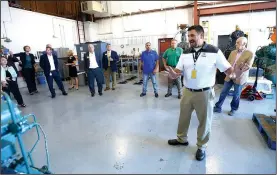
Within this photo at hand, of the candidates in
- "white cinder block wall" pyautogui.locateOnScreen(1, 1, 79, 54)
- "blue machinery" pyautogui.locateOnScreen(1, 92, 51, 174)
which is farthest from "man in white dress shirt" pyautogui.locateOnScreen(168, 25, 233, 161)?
"white cinder block wall" pyautogui.locateOnScreen(1, 1, 79, 54)

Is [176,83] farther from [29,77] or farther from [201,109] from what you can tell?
[29,77]

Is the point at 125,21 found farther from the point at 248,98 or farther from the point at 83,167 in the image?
the point at 83,167

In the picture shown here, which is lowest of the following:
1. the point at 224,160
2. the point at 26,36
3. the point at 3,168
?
the point at 224,160

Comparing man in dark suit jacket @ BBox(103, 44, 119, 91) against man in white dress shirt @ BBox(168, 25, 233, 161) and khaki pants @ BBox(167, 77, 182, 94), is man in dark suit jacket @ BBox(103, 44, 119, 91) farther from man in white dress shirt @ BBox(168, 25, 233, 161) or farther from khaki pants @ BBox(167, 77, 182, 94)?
man in white dress shirt @ BBox(168, 25, 233, 161)

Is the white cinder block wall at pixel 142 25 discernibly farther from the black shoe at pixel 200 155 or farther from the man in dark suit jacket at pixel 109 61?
the black shoe at pixel 200 155

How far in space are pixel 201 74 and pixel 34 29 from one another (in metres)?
8.06

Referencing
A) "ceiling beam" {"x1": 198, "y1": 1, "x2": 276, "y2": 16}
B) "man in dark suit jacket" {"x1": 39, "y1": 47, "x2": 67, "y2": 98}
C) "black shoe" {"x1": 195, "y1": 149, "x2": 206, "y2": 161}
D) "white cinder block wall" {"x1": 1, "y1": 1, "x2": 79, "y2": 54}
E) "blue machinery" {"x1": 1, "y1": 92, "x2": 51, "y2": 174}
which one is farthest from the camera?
"ceiling beam" {"x1": 198, "y1": 1, "x2": 276, "y2": 16}

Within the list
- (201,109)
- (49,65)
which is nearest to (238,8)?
(201,109)

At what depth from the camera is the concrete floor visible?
1.93 m

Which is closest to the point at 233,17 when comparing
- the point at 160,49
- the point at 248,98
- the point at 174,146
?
the point at 160,49

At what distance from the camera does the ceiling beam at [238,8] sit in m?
6.93

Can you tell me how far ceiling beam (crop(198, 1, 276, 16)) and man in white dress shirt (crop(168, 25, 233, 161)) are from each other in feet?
22.9

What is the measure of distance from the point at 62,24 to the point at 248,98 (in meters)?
8.91

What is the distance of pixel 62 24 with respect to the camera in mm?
8914
